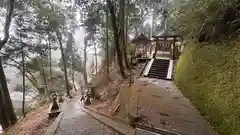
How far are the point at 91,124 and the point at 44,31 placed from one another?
10.5 meters

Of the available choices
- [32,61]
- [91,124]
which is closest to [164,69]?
[91,124]

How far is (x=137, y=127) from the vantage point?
223 inches

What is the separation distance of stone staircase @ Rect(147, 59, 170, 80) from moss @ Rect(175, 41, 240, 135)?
4.49 metres

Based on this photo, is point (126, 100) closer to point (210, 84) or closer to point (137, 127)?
point (137, 127)

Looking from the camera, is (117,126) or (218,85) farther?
(117,126)

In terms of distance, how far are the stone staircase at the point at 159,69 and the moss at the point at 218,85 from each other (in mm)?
4490

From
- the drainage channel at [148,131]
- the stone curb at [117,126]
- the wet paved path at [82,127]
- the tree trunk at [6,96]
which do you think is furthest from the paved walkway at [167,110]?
the tree trunk at [6,96]

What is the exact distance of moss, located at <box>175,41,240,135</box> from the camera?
182 inches

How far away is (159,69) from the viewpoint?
1367cm

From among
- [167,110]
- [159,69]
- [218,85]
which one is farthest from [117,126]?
[159,69]

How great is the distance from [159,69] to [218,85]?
8.15 m

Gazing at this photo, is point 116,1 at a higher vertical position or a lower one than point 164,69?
higher

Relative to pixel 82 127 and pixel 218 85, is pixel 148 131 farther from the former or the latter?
pixel 218 85

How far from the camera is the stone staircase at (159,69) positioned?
12764mm
